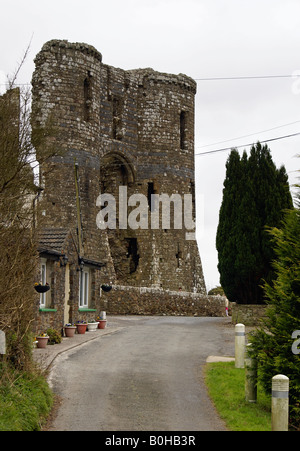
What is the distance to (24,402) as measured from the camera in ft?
34.3

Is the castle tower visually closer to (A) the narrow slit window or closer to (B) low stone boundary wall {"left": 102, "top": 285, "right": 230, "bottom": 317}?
(A) the narrow slit window

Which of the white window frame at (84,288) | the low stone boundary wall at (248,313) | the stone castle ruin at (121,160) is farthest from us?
the stone castle ruin at (121,160)

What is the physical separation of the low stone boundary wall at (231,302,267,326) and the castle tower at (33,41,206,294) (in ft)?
30.8

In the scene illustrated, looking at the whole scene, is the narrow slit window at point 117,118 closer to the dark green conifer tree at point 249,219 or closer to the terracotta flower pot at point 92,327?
the dark green conifer tree at point 249,219

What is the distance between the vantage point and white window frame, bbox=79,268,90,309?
25031 millimetres

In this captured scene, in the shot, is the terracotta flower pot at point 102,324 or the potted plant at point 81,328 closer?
the potted plant at point 81,328

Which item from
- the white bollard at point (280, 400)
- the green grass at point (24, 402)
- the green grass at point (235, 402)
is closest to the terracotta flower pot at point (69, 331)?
the green grass at point (235, 402)

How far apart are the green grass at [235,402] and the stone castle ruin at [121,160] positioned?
60.6 ft

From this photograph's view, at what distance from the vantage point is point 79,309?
948 inches

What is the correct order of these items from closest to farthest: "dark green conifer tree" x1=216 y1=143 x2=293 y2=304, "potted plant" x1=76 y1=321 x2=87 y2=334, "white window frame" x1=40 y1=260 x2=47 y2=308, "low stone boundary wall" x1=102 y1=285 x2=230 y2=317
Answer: "white window frame" x1=40 y1=260 x2=47 y2=308
"potted plant" x1=76 y1=321 x2=87 y2=334
"dark green conifer tree" x1=216 y1=143 x2=293 y2=304
"low stone boundary wall" x1=102 y1=285 x2=230 y2=317

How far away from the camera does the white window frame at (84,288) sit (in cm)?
2503

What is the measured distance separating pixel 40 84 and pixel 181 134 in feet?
37.0

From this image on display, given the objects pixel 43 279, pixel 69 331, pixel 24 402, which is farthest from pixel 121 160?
pixel 24 402

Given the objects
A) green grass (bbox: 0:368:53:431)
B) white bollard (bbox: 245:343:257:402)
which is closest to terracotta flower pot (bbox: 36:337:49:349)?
green grass (bbox: 0:368:53:431)
